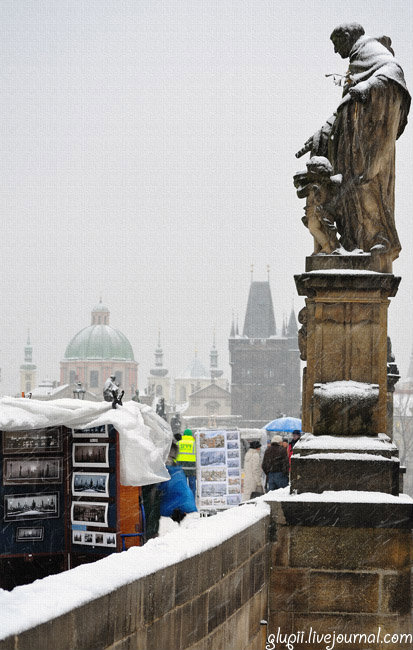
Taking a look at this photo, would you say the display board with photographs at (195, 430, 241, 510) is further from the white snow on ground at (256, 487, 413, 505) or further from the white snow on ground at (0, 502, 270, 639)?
the white snow on ground at (0, 502, 270, 639)

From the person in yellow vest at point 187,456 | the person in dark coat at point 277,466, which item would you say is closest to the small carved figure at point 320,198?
the person in dark coat at point 277,466

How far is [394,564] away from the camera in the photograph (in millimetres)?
5008

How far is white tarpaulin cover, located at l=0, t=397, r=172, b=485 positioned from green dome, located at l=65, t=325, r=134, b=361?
416ft

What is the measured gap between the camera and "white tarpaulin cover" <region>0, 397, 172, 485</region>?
7.50 m

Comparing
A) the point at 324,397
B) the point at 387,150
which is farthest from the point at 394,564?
the point at 387,150

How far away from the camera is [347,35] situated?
244 inches

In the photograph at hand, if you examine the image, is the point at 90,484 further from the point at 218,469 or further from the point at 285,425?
the point at 285,425

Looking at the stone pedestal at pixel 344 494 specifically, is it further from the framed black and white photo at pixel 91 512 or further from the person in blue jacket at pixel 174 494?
the person in blue jacket at pixel 174 494

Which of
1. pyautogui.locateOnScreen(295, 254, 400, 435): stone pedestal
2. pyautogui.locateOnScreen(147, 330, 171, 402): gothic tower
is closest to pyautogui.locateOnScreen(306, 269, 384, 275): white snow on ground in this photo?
pyautogui.locateOnScreen(295, 254, 400, 435): stone pedestal

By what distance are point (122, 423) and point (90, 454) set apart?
412 mm

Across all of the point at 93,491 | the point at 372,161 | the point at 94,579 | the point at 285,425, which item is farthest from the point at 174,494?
the point at 285,425

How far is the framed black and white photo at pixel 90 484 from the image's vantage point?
7.95m

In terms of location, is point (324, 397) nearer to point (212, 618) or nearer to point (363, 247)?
point (363, 247)

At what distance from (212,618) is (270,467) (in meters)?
8.16
